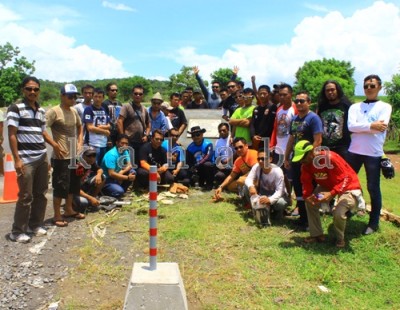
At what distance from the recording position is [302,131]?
5637 millimetres

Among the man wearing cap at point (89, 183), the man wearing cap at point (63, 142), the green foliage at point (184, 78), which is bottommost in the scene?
the man wearing cap at point (89, 183)

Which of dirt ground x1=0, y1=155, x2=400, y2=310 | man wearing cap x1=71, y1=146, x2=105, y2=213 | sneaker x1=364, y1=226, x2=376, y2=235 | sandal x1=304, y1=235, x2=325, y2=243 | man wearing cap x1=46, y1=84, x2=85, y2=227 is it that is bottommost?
dirt ground x1=0, y1=155, x2=400, y2=310

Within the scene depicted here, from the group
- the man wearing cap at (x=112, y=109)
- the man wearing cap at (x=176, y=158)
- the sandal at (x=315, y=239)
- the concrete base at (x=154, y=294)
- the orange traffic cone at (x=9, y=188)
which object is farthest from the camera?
the man wearing cap at (x=176, y=158)

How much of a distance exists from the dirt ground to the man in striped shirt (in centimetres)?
41

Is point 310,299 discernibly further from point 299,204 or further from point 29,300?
point 29,300

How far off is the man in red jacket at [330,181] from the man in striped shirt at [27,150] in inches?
138

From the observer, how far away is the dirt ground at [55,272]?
3.96 meters

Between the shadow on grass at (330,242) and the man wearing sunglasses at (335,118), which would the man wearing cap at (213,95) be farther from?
the shadow on grass at (330,242)

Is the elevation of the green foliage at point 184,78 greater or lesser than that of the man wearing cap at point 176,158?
greater

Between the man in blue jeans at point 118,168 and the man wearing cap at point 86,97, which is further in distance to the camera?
the man in blue jeans at point 118,168

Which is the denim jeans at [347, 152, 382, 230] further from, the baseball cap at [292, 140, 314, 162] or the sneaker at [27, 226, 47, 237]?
the sneaker at [27, 226, 47, 237]

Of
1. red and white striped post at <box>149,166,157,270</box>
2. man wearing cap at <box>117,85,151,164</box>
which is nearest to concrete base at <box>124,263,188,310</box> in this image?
red and white striped post at <box>149,166,157,270</box>

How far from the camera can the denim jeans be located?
5.34 meters

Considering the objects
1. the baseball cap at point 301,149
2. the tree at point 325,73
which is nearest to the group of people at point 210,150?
the baseball cap at point 301,149
